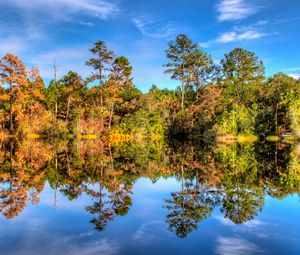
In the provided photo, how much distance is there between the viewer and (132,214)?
891cm

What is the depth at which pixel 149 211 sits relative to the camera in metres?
9.25

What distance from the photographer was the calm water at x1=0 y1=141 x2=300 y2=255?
666cm

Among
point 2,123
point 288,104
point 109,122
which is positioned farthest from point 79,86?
point 288,104

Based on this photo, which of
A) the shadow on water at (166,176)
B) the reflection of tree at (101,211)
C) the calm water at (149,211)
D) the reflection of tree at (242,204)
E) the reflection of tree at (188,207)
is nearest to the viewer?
the calm water at (149,211)

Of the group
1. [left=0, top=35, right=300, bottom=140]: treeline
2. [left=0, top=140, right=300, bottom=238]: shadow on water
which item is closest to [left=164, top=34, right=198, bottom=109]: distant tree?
[left=0, top=35, right=300, bottom=140]: treeline

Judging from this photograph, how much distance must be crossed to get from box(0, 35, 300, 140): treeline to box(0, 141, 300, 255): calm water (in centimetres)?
2809

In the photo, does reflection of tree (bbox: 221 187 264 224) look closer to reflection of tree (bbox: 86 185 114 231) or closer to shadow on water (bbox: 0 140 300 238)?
shadow on water (bbox: 0 140 300 238)

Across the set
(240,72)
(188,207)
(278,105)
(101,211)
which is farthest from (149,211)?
(240,72)

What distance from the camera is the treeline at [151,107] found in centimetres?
4269

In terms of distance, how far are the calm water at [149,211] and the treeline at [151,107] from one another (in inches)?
1106

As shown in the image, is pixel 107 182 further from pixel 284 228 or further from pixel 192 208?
pixel 284 228

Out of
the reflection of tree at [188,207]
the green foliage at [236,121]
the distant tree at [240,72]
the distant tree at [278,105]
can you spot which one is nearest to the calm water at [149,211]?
the reflection of tree at [188,207]

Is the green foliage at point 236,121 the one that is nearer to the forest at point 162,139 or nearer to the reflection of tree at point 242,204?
the forest at point 162,139

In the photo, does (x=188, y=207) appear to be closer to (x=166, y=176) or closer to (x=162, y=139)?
(x=166, y=176)
